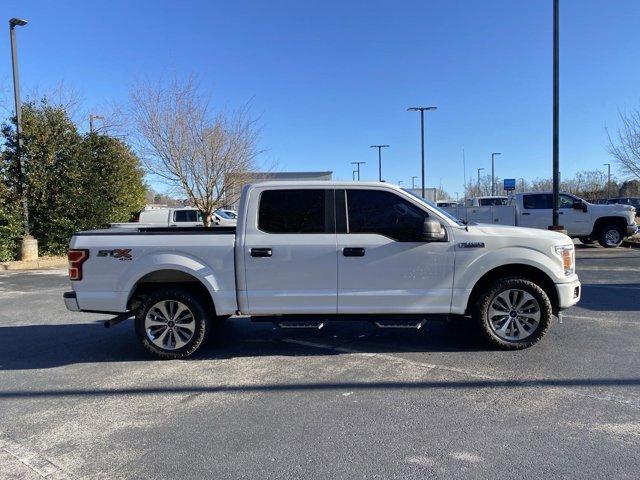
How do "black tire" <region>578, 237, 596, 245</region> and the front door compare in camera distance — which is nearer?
the front door

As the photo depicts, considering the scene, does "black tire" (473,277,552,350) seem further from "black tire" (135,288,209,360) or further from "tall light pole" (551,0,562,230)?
"tall light pole" (551,0,562,230)

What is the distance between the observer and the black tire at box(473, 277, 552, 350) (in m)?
5.59

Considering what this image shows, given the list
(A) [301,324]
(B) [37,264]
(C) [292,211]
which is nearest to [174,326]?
(A) [301,324]

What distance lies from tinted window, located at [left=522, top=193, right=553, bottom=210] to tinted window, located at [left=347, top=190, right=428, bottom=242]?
1365 cm

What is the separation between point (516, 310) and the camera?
18.6 ft

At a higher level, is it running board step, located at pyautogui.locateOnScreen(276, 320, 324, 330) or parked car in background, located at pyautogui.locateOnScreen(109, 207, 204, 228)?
parked car in background, located at pyautogui.locateOnScreen(109, 207, 204, 228)

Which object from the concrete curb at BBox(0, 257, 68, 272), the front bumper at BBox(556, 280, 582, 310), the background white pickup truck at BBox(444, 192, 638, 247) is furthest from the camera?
the background white pickup truck at BBox(444, 192, 638, 247)

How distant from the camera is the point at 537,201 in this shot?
58.0 feet

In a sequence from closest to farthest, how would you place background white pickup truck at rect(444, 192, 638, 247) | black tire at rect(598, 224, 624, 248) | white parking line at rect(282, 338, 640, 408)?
white parking line at rect(282, 338, 640, 408)
background white pickup truck at rect(444, 192, 638, 247)
black tire at rect(598, 224, 624, 248)

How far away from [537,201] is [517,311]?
13314 mm

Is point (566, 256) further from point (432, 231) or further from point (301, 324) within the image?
point (301, 324)

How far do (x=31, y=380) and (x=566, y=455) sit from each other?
4.90 m

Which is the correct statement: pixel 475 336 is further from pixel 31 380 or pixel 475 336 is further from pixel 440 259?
pixel 31 380

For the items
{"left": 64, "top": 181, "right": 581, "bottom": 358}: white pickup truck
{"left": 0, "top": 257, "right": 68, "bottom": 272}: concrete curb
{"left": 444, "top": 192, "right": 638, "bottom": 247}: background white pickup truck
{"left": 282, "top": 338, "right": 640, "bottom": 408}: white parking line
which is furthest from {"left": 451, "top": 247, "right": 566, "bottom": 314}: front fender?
{"left": 0, "top": 257, "right": 68, "bottom": 272}: concrete curb
